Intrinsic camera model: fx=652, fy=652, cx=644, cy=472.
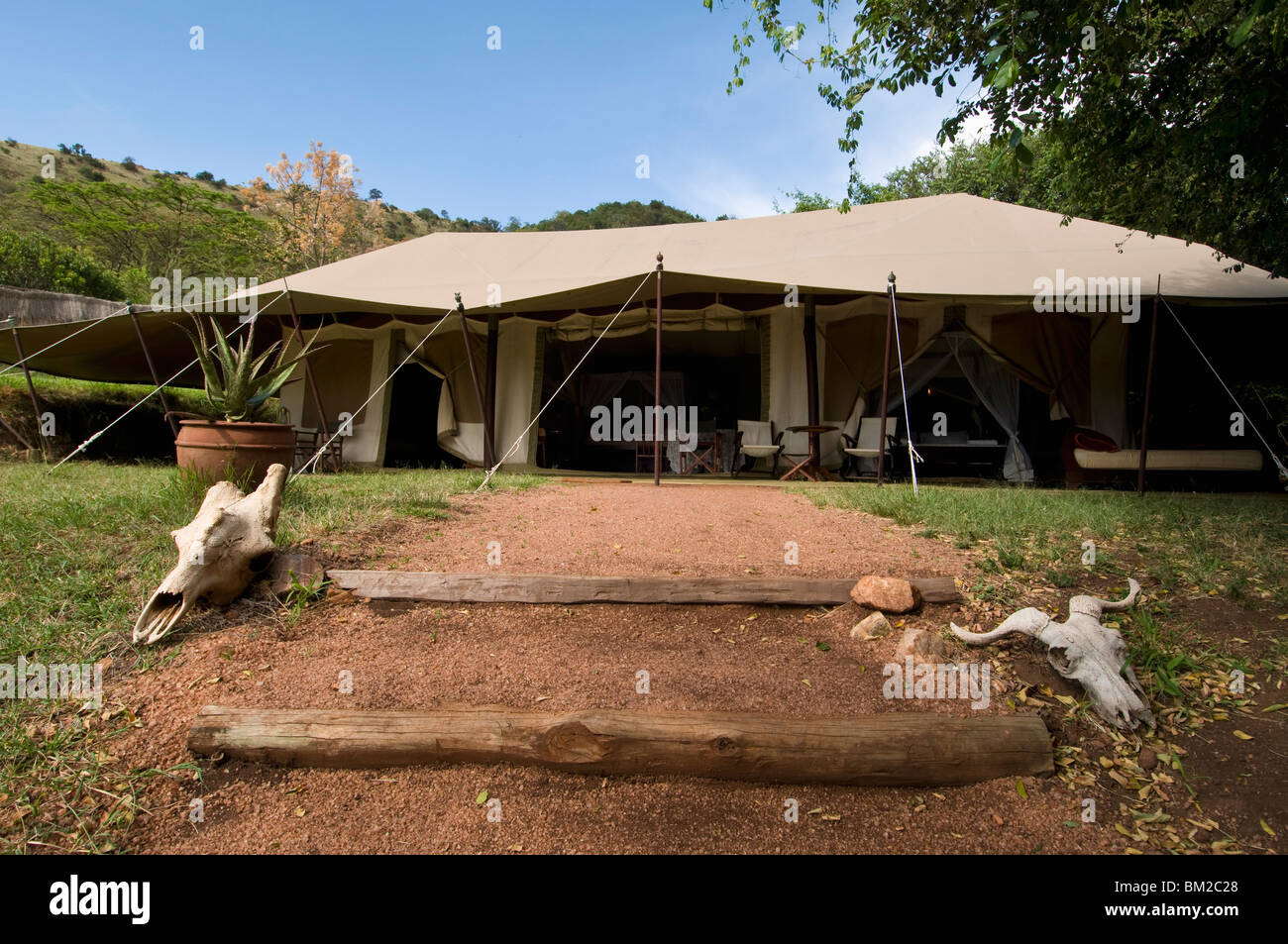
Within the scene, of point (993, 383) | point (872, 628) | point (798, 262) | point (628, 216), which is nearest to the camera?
point (872, 628)

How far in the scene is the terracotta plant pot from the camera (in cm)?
381

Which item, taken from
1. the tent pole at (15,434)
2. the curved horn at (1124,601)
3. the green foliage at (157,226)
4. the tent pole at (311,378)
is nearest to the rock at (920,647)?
the curved horn at (1124,601)

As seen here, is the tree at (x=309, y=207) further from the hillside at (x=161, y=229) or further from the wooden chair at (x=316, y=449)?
the wooden chair at (x=316, y=449)

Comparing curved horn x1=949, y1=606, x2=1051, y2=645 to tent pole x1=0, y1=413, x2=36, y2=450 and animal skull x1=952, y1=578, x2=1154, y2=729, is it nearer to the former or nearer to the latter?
animal skull x1=952, y1=578, x2=1154, y2=729

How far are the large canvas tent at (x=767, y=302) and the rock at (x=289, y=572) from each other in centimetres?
394

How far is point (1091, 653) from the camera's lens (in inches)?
95.0

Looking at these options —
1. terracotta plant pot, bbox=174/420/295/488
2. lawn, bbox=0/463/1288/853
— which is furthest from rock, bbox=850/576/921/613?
terracotta plant pot, bbox=174/420/295/488

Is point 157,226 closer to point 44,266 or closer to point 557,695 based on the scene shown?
point 44,266

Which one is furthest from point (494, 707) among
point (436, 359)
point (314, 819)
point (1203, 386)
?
point (1203, 386)

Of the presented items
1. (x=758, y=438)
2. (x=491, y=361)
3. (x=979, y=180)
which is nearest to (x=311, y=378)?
(x=491, y=361)

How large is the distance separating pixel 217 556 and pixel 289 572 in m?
0.31

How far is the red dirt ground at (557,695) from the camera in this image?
6.12 ft

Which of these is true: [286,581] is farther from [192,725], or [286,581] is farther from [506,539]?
[506,539]

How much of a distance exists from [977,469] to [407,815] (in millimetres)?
8727
